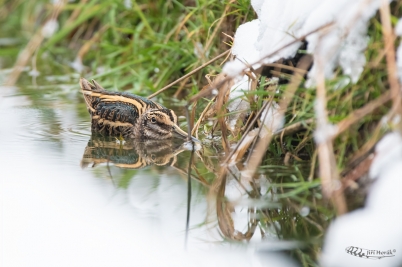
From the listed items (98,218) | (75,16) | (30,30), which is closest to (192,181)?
(98,218)

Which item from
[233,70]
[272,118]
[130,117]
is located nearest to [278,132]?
[272,118]

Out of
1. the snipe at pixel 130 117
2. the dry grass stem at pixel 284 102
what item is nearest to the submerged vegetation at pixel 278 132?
the dry grass stem at pixel 284 102

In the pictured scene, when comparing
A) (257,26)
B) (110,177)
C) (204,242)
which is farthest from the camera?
(257,26)

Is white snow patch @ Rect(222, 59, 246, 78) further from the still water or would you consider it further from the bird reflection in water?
the bird reflection in water

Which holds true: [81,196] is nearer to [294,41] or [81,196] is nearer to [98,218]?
[98,218]

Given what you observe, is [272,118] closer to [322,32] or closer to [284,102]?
[284,102]

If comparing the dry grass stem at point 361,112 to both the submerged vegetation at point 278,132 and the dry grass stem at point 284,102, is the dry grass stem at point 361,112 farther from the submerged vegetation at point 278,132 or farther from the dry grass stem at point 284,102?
the dry grass stem at point 284,102
